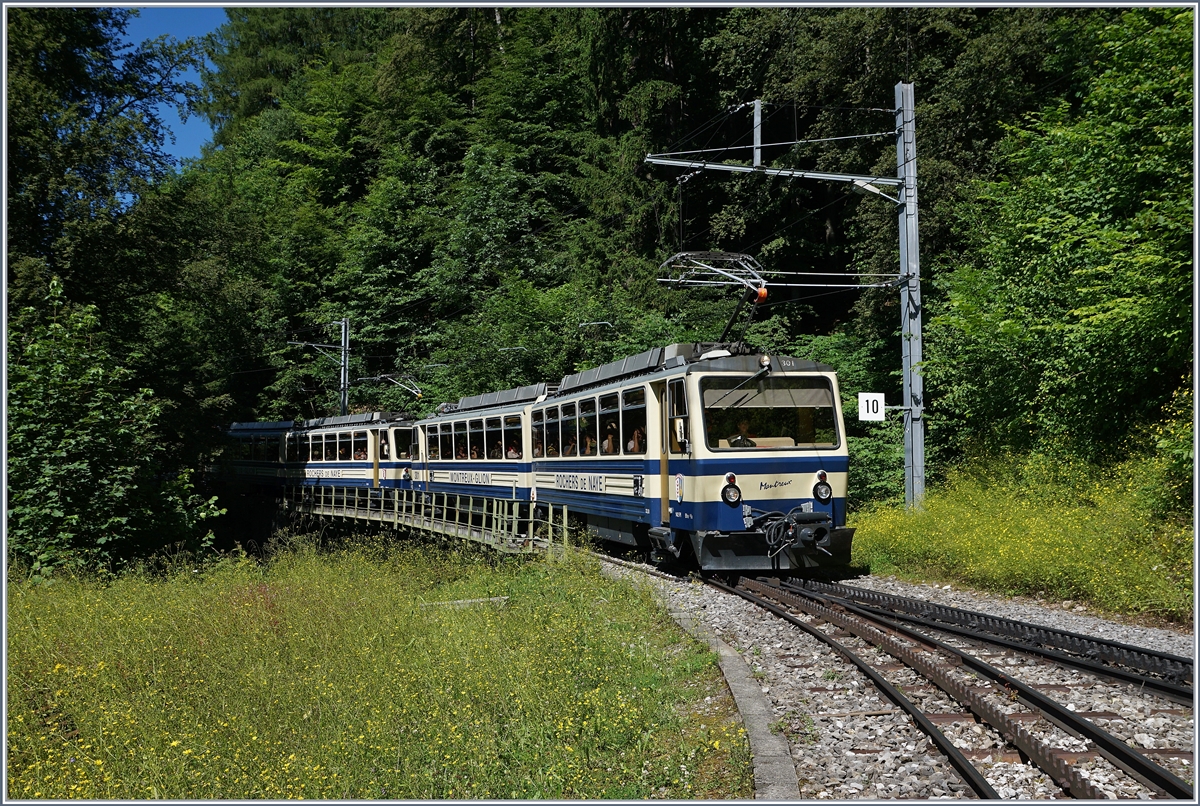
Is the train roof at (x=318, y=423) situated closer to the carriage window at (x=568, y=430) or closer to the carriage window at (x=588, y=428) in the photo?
the carriage window at (x=568, y=430)

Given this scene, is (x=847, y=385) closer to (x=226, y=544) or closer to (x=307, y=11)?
(x=226, y=544)

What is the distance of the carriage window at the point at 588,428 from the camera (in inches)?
585

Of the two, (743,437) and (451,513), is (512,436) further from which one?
(743,437)

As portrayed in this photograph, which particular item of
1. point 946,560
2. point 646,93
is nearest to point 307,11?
point 646,93

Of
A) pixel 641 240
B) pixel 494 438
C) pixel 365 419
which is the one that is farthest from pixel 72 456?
pixel 641 240

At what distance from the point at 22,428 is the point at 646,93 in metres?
21.2

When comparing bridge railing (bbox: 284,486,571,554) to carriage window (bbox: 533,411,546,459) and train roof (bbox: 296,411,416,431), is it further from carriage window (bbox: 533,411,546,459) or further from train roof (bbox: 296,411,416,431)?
train roof (bbox: 296,411,416,431)

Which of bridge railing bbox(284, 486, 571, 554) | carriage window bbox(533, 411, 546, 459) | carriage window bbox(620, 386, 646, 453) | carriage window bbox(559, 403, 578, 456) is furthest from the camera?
carriage window bbox(533, 411, 546, 459)

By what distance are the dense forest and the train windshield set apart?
2.72 m

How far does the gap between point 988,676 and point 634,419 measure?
7.25 m

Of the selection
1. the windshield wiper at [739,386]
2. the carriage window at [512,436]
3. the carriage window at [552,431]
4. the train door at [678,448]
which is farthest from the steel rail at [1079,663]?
the carriage window at [512,436]

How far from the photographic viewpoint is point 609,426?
14180 mm

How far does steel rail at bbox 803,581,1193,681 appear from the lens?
6.52 metres

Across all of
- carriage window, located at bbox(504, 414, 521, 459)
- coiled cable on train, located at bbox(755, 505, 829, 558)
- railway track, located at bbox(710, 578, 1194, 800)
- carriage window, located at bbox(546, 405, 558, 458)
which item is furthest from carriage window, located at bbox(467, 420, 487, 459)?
railway track, located at bbox(710, 578, 1194, 800)
